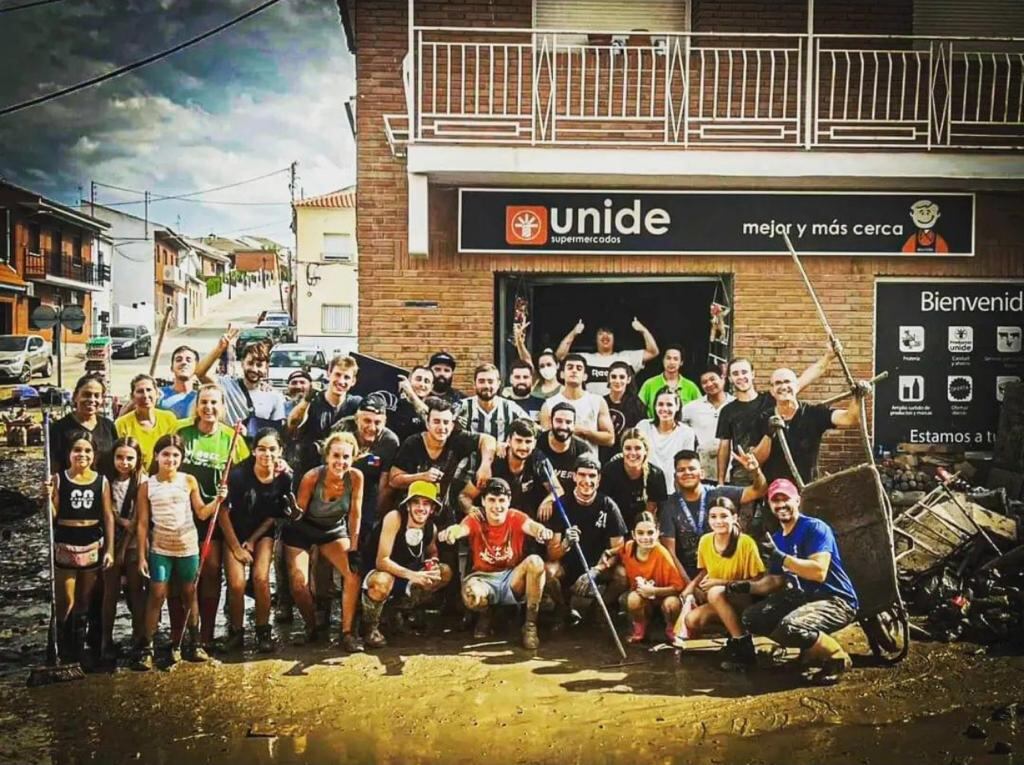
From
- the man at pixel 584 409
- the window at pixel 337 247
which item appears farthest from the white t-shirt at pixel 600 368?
the window at pixel 337 247

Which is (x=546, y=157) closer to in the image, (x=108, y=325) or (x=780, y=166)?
(x=780, y=166)

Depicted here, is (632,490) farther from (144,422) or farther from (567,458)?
(144,422)

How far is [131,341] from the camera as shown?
17.3 meters

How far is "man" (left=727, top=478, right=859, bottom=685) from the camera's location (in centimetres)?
583

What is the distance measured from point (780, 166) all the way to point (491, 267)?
297 centimetres

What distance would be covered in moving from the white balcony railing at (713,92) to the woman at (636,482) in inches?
151

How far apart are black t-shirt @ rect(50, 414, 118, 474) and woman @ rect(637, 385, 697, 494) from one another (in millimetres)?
3698

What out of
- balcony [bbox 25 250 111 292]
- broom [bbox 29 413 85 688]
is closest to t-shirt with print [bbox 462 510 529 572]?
broom [bbox 29 413 85 688]

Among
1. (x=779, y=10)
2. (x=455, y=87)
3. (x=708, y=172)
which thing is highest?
(x=779, y=10)

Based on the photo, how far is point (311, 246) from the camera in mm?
32438

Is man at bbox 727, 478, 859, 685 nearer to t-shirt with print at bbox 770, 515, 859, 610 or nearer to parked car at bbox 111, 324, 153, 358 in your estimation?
t-shirt with print at bbox 770, 515, 859, 610

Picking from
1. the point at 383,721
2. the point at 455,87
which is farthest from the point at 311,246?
the point at 383,721

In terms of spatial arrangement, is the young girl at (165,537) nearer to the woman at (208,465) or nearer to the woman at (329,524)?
the woman at (208,465)

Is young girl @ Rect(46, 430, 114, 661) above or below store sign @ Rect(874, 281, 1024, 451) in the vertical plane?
below
